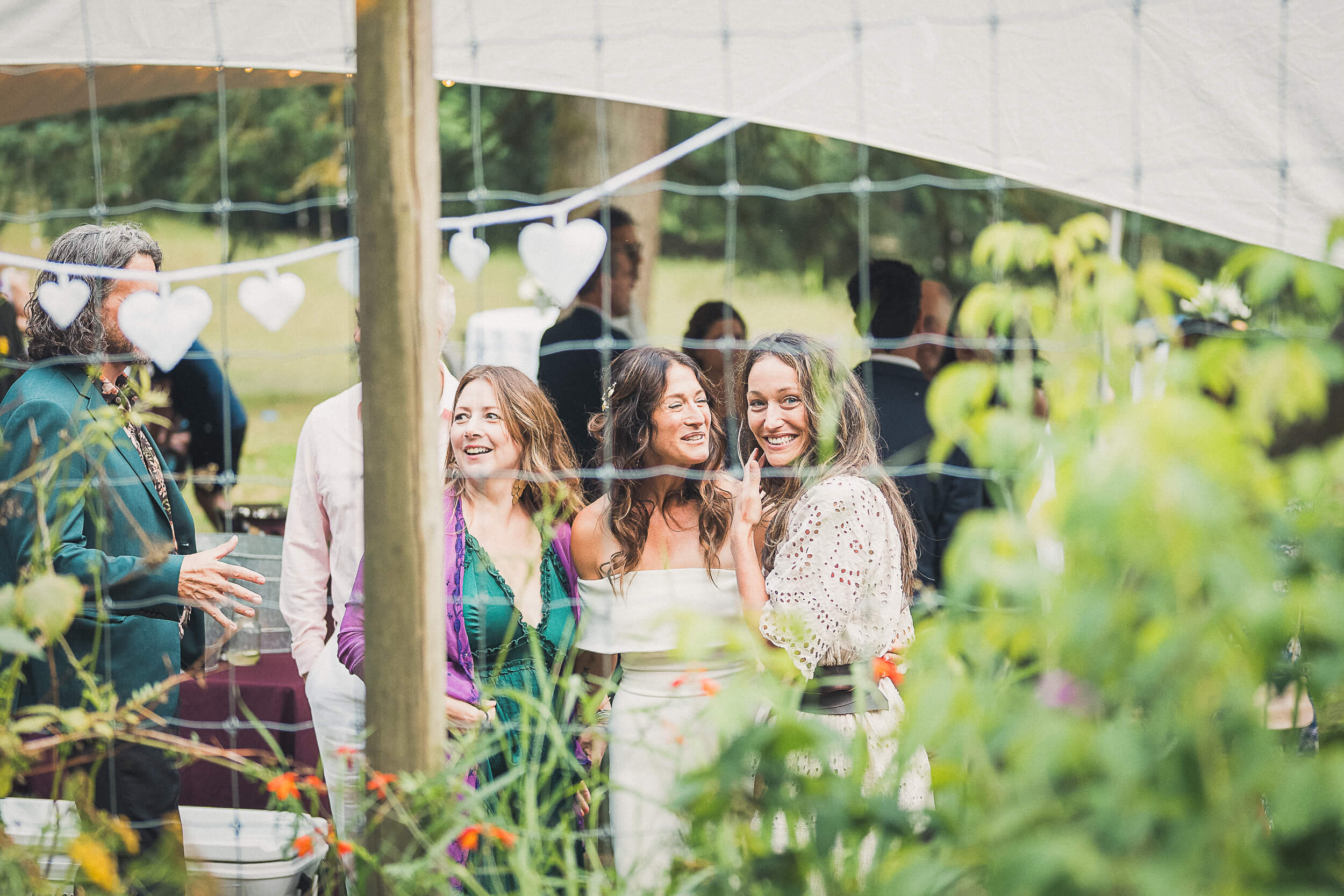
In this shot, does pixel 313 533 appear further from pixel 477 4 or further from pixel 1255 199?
pixel 1255 199

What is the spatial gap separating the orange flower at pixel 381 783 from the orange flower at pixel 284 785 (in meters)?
0.10

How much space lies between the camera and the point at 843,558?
1982 mm

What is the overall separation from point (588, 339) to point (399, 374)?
2213 mm

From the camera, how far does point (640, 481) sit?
2.31 meters

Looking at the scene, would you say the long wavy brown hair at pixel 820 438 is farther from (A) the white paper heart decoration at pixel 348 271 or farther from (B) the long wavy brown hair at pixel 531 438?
(A) the white paper heart decoration at pixel 348 271

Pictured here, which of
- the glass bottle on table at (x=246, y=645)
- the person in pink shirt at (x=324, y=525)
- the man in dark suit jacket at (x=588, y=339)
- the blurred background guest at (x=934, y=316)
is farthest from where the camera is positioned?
the blurred background guest at (x=934, y=316)

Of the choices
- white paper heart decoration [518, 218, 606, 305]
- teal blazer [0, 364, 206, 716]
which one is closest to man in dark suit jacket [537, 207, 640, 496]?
white paper heart decoration [518, 218, 606, 305]

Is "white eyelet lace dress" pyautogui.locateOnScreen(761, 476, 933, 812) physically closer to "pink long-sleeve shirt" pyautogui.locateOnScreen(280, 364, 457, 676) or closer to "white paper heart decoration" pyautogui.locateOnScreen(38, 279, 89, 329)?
"pink long-sleeve shirt" pyautogui.locateOnScreen(280, 364, 457, 676)

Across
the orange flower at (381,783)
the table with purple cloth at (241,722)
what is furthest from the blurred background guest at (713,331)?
the orange flower at (381,783)

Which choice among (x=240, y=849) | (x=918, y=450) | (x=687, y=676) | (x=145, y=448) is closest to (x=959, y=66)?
(x=918, y=450)

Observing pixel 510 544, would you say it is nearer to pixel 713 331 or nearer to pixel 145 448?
pixel 145 448

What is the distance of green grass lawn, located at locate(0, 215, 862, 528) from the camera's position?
11.0 m

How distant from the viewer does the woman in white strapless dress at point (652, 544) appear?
7.20ft

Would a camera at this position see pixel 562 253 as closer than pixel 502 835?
No
